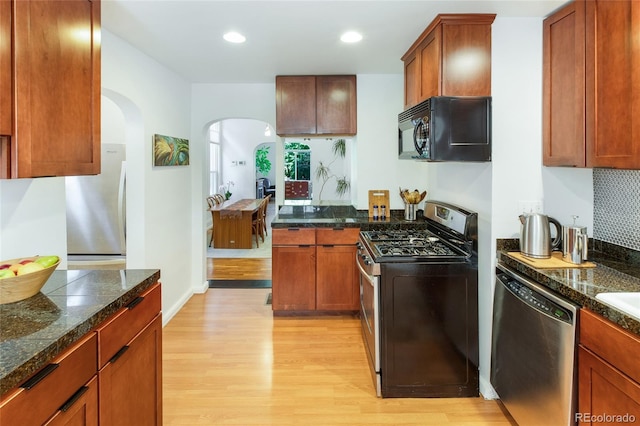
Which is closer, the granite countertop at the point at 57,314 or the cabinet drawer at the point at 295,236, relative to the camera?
the granite countertop at the point at 57,314

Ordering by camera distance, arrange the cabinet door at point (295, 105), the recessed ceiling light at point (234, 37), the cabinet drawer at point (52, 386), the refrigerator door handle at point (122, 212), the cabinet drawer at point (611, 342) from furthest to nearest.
→ 1. the cabinet door at point (295, 105)
2. the refrigerator door handle at point (122, 212)
3. the recessed ceiling light at point (234, 37)
4. the cabinet drawer at point (611, 342)
5. the cabinet drawer at point (52, 386)

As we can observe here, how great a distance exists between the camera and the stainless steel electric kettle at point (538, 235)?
214 cm

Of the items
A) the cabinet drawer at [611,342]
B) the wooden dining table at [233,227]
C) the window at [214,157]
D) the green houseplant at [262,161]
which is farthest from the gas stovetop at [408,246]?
the green houseplant at [262,161]

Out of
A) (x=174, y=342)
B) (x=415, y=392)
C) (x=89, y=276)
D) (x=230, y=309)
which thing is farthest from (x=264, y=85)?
(x=415, y=392)

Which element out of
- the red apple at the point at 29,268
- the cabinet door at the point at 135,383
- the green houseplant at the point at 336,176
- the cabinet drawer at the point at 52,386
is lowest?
the cabinet door at the point at 135,383

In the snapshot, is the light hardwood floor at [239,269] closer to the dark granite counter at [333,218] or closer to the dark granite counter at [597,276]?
the dark granite counter at [333,218]

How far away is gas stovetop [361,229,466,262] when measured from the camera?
8.15 feet

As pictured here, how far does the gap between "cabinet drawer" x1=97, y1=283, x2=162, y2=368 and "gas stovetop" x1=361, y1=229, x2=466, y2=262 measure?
1.34 meters

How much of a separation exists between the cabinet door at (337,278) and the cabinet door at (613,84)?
2.17 metres

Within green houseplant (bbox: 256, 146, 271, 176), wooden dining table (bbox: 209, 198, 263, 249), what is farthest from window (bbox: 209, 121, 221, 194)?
wooden dining table (bbox: 209, 198, 263, 249)

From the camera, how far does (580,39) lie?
1989 millimetres

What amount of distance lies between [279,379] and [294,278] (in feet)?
3.82

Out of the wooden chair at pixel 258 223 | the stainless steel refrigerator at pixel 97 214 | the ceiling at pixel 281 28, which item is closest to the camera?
the ceiling at pixel 281 28

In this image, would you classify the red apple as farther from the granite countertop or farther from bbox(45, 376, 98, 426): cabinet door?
bbox(45, 376, 98, 426): cabinet door
